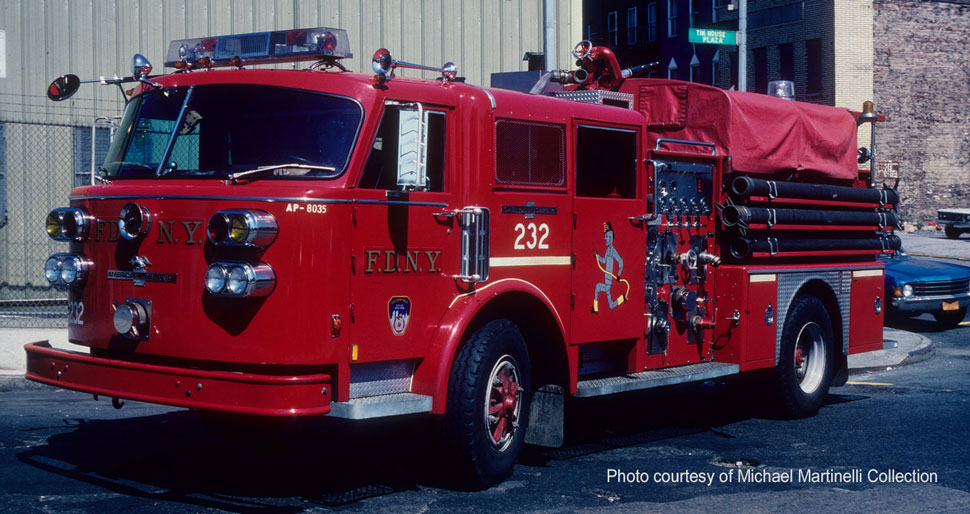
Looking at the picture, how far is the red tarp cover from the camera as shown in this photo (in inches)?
368

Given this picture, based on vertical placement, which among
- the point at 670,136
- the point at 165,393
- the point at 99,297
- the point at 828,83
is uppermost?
the point at 828,83

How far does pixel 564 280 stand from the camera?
7676mm

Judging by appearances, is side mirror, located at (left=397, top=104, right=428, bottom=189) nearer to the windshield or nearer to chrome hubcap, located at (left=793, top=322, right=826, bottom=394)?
the windshield

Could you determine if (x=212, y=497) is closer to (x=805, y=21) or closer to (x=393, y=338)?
(x=393, y=338)

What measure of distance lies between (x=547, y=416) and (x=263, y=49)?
3010 millimetres

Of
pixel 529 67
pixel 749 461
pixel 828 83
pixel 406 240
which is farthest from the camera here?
pixel 828 83

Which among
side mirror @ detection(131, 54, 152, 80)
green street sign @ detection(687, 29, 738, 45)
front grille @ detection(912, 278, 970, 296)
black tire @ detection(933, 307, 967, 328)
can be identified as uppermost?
green street sign @ detection(687, 29, 738, 45)

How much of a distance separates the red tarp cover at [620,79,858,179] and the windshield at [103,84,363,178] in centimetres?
347

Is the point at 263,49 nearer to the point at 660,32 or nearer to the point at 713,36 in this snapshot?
the point at 713,36

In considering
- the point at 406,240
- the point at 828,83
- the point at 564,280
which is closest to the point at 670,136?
the point at 564,280

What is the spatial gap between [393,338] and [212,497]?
1.42 metres

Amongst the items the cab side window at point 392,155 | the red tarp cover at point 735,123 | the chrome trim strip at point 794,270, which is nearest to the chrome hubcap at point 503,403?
the cab side window at point 392,155

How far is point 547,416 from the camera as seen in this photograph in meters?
7.63

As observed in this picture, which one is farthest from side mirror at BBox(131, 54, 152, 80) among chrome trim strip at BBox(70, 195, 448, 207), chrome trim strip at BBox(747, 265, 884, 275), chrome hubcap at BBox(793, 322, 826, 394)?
chrome hubcap at BBox(793, 322, 826, 394)
